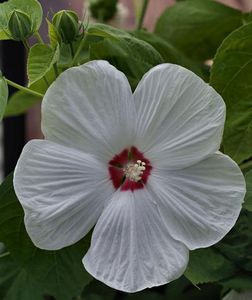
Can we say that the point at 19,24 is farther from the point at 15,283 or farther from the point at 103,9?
the point at 103,9

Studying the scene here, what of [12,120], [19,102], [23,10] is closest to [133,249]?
[23,10]

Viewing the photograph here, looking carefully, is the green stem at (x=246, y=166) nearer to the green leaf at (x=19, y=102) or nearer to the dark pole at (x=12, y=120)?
the green leaf at (x=19, y=102)

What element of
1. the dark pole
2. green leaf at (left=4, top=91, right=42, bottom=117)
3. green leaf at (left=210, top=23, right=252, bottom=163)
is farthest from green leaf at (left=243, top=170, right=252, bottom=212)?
the dark pole

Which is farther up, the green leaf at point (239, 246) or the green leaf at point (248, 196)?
the green leaf at point (248, 196)

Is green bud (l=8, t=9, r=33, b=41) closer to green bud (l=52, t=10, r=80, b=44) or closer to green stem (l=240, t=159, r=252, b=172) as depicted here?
green bud (l=52, t=10, r=80, b=44)

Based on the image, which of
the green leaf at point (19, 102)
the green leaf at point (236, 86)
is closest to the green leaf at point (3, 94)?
the green leaf at point (236, 86)
